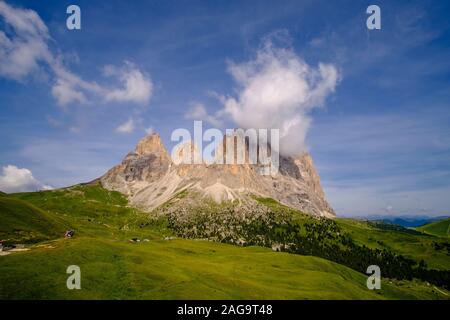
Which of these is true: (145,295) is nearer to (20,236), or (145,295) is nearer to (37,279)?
(37,279)

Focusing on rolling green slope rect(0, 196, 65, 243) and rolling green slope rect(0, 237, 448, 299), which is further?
rolling green slope rect(0, 196, 65, 243)

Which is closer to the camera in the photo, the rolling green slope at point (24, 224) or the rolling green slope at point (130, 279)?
the rolling green slope at point (130, 279)

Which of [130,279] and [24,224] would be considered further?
[24,224]

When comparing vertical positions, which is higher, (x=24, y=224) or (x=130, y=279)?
(x=24, y=224)
